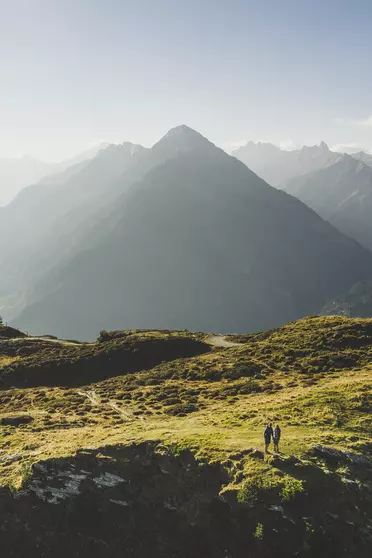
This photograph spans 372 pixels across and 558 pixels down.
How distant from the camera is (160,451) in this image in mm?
29562

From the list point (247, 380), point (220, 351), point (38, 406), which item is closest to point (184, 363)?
point (220, 351)

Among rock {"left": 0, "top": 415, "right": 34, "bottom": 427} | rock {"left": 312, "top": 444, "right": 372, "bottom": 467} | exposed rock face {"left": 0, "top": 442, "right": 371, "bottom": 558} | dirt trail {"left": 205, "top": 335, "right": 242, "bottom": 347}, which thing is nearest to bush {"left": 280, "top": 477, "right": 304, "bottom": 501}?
exposed rock face {"left": 0, "top": 442, "right": 371, "bottom": 558}

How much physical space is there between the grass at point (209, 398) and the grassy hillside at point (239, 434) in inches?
6.2

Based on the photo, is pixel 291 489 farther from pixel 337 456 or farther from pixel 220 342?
pixel 220 342

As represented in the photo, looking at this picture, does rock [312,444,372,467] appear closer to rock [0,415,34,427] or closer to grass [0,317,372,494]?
grass [0,317,372,494]

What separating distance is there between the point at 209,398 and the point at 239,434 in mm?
14917

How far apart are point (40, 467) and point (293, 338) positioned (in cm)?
4806

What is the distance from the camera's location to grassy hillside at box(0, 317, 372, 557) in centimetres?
2406

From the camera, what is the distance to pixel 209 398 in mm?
46344

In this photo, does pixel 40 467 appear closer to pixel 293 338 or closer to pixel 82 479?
pixel 82 479

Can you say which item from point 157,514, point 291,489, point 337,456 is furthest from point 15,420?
point 337,456

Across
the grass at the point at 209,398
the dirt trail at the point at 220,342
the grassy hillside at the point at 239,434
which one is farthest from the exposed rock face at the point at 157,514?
the dirt trail at the point at 220,342

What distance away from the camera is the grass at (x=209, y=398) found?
2969cm

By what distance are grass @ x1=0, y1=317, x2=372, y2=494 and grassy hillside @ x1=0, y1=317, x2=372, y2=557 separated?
16 cm
